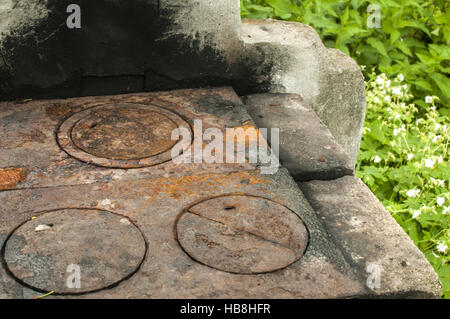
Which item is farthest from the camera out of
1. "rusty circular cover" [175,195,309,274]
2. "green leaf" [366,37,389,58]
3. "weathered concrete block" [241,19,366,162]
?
"green leaf" [366,37,389,58]

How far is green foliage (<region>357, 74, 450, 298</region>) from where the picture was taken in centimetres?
321

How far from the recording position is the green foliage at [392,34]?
427cm

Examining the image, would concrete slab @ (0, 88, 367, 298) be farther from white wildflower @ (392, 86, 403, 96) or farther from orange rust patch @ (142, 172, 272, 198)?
white wildflower @ (392, 86, 403, 96)

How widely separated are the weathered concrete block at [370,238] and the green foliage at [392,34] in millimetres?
2064

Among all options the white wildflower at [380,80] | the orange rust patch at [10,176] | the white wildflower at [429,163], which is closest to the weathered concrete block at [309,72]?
the white wildflower at [429,163]

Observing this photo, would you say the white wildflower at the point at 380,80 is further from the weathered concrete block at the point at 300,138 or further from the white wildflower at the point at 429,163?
the weathered concrete block at the point at 300,138

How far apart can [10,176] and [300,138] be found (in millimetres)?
1429

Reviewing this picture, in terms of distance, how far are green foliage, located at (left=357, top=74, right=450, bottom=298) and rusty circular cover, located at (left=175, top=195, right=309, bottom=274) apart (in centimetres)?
124

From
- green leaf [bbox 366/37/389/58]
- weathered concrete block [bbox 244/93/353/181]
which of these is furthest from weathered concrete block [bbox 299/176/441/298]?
green leaf [bbox 366/37/389/58]

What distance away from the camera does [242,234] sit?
77.2 inches

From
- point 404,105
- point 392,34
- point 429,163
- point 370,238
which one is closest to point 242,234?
point 370,238

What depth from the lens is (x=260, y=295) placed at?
5.60 ft
